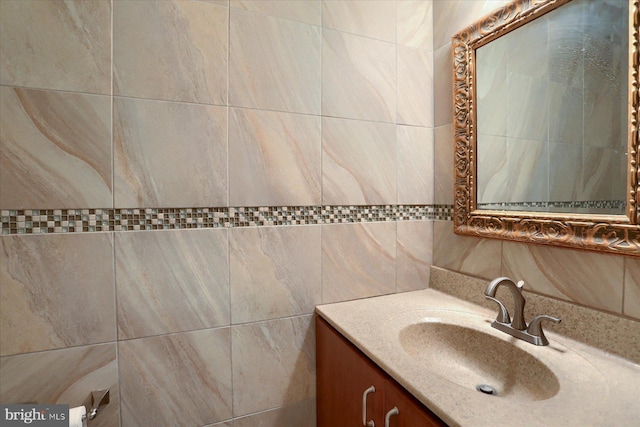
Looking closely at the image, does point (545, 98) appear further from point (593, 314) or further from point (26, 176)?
→ point (26, 176)

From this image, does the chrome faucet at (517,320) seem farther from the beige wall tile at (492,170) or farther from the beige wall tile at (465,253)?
the beige wall tile at (492,170)

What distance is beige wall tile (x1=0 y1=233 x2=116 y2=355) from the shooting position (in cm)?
93

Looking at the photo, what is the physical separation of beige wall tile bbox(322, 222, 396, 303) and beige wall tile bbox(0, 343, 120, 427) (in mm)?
776

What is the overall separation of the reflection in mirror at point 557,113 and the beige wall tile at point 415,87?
0.25 meters

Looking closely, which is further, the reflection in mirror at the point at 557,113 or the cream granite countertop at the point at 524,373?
the reflection in mirror at the point at 557,113

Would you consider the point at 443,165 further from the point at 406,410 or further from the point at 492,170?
the point at 406,410

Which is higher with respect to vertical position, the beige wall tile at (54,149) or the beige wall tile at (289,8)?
the beige wall tile at (289,8)

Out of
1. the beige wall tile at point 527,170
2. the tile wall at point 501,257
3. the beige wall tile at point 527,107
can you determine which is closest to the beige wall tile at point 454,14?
the tile wall at point 501,257

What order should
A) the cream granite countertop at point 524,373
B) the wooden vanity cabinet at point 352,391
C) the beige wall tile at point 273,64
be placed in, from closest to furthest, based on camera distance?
the cream granite countertop at point 524,373 < the wooden vanity cabinet at point 352,391 < the beige wall tile at point 273,64

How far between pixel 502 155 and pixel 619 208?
420 millimetres

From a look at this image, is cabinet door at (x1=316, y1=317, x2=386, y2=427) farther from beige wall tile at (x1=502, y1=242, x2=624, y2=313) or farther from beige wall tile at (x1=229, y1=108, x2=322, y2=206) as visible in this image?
beige wall tile at (x1=502, y1=242, x2=624, y2=313)

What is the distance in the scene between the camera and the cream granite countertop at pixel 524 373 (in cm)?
64

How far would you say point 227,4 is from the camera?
1145 millimetres

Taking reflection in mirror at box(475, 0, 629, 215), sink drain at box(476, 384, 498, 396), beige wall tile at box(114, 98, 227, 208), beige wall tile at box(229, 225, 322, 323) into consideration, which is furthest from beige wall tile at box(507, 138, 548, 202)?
beige wall tile at box(114, 98, 227, 208)
